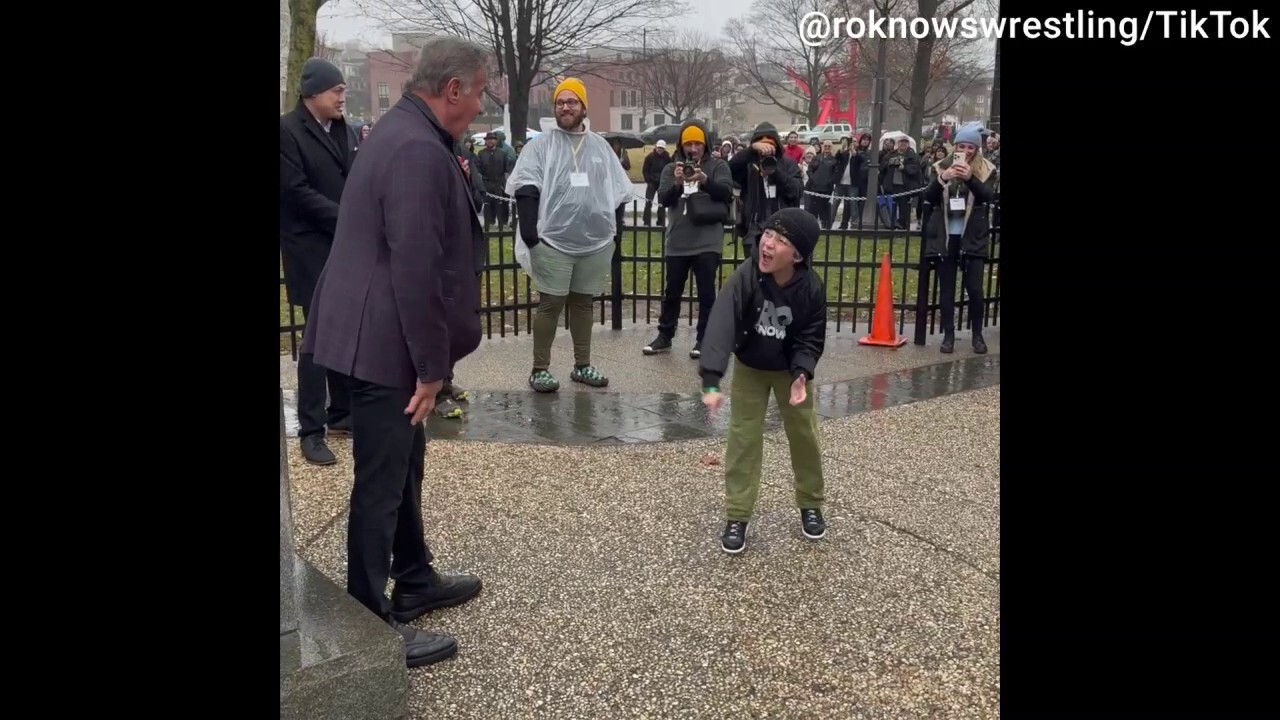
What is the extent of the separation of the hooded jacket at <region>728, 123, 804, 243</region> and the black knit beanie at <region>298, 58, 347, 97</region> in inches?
133

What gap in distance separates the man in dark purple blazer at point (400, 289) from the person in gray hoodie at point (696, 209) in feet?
13.6

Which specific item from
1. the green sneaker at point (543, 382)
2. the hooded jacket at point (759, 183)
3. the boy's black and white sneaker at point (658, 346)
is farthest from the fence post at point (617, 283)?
the green sneaker at point (543, 382)

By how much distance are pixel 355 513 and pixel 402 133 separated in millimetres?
1131

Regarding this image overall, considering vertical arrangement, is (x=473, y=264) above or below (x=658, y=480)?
above

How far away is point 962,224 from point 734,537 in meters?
4.62

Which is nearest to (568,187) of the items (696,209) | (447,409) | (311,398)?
(696,209)

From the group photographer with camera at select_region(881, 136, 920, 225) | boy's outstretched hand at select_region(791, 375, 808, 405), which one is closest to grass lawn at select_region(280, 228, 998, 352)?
boy's outstretched hand at select_region(791, 375, 808, 405)

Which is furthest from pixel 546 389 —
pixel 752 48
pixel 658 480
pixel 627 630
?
pixel 752 48

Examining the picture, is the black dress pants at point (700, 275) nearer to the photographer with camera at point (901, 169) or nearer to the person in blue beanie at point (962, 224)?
the person in blue beanie at point (962, 224)

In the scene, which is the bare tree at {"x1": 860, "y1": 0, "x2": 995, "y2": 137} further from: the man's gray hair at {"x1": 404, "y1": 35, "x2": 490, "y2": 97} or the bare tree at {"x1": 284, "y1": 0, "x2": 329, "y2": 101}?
the man's gray hair at {"x1": 404, "y1": 35, "x2": 490, "y2": 97}

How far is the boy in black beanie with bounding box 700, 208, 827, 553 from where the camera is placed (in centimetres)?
389

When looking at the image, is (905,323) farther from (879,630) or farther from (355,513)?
(355,513)

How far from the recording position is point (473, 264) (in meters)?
3.02

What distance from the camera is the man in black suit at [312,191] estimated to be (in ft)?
15.8
